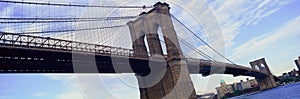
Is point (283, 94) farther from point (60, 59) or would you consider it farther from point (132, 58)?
point (60, 59)

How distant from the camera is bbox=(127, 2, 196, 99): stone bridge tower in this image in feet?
118

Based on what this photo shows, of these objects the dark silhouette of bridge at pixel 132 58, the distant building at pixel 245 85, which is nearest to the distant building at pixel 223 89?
the distant building at pixel 245 85

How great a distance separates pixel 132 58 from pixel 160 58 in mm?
6114

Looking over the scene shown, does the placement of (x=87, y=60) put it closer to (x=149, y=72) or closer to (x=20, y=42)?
(x=20, y=42)

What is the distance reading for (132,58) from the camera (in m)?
32.5

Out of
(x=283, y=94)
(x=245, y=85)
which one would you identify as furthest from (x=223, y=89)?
(x=283, y=94)

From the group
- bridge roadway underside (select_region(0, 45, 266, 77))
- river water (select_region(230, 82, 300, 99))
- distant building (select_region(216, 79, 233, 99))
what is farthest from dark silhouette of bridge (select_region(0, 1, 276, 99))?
distant building (select_region(216, 79, 233, 99))

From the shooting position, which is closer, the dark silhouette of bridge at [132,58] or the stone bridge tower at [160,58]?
→ the dark silhouette of bridge at [132,58]

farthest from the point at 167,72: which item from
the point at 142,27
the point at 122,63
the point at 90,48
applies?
the point at 90,48

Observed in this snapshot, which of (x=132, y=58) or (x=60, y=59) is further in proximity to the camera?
(x=132, y=58)

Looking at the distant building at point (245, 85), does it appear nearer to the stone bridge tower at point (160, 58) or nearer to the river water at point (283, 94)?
the river water at point (283, 94)

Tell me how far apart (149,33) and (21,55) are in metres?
23.5

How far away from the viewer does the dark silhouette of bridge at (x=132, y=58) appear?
22.3 meters

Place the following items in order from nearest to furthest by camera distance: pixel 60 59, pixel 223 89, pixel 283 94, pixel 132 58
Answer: pixel 60 59 → pixel 132 58 → pixel 283 94 → pixel 223 89
